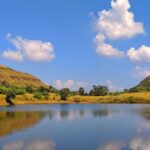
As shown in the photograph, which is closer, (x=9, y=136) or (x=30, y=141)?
(x=30, y=141)

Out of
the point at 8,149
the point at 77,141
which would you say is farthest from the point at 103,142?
the point at 8,149

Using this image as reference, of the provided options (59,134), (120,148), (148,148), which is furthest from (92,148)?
(59,134)

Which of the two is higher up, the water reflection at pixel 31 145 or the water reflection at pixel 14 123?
the water reflection at pixel 14 123

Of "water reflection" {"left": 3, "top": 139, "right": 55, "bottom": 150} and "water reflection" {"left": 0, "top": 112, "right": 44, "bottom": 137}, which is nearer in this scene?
"water reflection" {"left": 3, "top": 139, "right": 55, "bottom": 150}

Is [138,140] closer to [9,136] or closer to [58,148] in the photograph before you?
[58,148]

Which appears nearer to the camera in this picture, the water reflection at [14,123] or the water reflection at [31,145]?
the water reflection at [31,145]

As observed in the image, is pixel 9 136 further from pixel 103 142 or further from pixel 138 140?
pixel 138 140

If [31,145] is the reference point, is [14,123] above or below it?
above

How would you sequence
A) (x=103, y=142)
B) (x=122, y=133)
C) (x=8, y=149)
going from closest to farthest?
1. (x=8, y=149)
2. (x=103, y=142)
3. (x=122, y=133)

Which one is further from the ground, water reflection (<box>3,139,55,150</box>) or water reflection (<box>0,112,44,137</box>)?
water reflection (<box>0,112,44,137</box>)

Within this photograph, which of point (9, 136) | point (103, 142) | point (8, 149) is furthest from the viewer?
point (9, 136)

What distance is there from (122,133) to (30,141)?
20.9 metres

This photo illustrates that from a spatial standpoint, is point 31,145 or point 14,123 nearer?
point 31,145

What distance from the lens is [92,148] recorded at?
2250 inches
